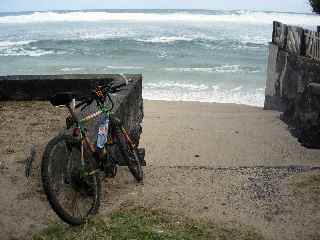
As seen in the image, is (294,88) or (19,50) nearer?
(294,88)

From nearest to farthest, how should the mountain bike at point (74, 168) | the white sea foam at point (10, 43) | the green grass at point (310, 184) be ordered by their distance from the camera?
the mountain bike at point (74, 168) < the green grass at point (310, 184) < the white sea foam at point (10, 43)

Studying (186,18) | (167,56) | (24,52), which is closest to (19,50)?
(24,52)

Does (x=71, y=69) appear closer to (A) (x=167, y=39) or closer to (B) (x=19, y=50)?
(B) (x=19, y=50)

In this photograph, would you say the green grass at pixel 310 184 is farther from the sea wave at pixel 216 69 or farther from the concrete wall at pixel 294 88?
the sea wave at pixel 216 69

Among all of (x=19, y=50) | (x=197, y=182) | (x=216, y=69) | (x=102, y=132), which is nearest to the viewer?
(x=102, y=132)

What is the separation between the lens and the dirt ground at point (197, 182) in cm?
419

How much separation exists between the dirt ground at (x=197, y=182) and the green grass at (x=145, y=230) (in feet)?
0.65

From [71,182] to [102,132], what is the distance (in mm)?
598

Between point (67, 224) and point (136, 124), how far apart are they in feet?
11.5

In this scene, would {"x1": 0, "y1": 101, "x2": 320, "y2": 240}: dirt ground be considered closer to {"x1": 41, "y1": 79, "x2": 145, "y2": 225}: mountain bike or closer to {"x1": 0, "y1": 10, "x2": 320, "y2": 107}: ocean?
{"x1": 41, "y1": 79, "x2": 145, "y2": 225}: mountain bike

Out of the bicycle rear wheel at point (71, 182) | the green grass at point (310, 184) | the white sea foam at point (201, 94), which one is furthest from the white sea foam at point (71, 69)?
the bicycle rear wheel at point (71, 182)

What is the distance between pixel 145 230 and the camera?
3.72 m

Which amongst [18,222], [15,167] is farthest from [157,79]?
[18,222]

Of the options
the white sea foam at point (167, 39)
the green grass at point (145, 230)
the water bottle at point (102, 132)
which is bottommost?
the white sea foam at point (167, 39)
